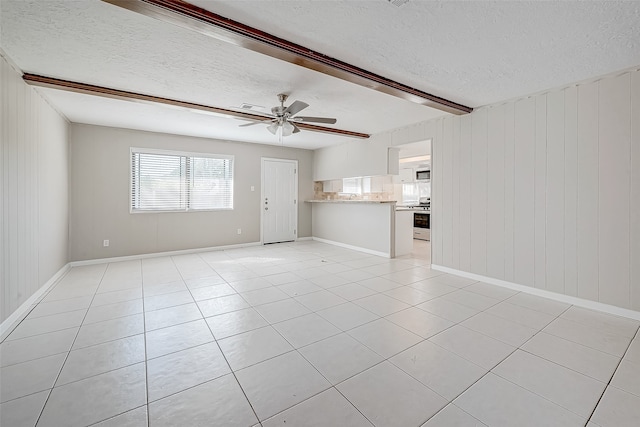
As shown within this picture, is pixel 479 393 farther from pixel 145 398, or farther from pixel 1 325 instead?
pixel 1 325

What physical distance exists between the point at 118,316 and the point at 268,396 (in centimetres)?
202

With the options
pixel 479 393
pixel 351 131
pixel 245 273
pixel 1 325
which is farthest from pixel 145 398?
pixel 351 131

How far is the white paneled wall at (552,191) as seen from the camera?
2775 millimetres

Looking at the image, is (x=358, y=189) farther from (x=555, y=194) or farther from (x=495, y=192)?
(x=555, y=194)

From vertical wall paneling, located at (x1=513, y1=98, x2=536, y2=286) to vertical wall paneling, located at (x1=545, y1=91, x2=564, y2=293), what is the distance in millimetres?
149

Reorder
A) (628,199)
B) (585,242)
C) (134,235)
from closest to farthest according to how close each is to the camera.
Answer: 1. (628,199)
2. (585,242)
3. (134,235)

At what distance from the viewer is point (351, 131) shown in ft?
17.9

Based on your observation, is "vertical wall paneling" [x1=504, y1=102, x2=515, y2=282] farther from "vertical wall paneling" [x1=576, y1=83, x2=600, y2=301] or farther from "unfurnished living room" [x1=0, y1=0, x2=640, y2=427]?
"vertical wall paneling" [x1=576, y1=83, x2=600, y2=301]

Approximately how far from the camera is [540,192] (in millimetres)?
3344

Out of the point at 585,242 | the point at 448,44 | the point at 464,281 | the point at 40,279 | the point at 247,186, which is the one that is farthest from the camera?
the point at 247,186

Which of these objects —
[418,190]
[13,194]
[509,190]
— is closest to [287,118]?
[13,194]

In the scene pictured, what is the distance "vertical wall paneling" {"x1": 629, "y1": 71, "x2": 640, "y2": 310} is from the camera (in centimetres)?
267

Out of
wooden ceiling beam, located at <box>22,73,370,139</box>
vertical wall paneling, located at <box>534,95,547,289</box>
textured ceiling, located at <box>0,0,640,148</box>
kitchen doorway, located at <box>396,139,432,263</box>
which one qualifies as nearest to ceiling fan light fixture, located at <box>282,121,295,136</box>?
textured ceiling, located at <box>0,0,640,148</box>

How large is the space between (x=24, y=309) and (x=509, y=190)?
5.67m
